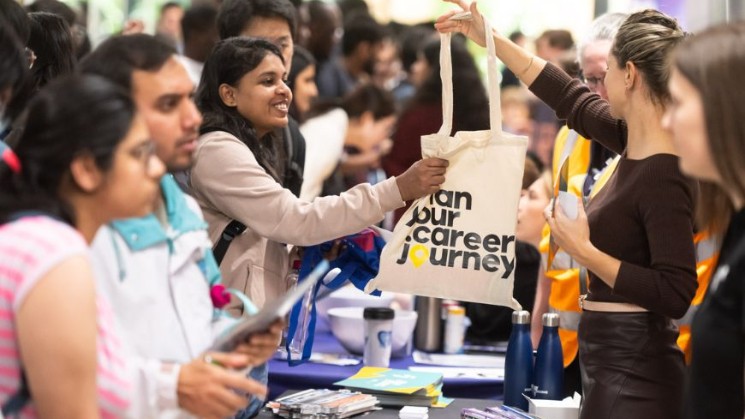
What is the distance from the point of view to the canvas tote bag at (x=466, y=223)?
2.84m

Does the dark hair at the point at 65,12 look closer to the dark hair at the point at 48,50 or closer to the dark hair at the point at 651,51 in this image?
the dark hair at the point at 48,50

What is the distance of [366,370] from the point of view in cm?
326

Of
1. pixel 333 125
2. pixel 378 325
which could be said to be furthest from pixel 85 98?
pixel 333 125

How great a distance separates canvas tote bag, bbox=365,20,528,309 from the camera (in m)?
2.84

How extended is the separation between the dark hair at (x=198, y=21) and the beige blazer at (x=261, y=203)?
2603 millimetres

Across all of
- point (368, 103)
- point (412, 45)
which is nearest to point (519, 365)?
point (368, 103)

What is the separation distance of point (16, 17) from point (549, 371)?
1.74 meters

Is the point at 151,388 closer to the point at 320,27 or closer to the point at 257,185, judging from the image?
the point at 257,185

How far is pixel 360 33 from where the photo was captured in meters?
8.23

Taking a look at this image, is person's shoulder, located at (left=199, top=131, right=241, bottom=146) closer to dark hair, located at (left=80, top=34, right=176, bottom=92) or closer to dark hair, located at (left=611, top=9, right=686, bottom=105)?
dark hair, located at (left=80, top=34, right=176, bottom=92)

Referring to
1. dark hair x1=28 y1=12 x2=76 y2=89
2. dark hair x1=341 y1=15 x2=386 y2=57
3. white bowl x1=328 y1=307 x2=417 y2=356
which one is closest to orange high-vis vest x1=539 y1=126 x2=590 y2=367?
white bowl x1=328 y1=307 x2=417 y2=356

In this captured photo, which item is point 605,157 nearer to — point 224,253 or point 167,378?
point 224,253

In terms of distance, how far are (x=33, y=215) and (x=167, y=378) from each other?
374 mm

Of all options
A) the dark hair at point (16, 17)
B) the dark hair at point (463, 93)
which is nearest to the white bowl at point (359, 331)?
the dark hair at point (16, 17)
